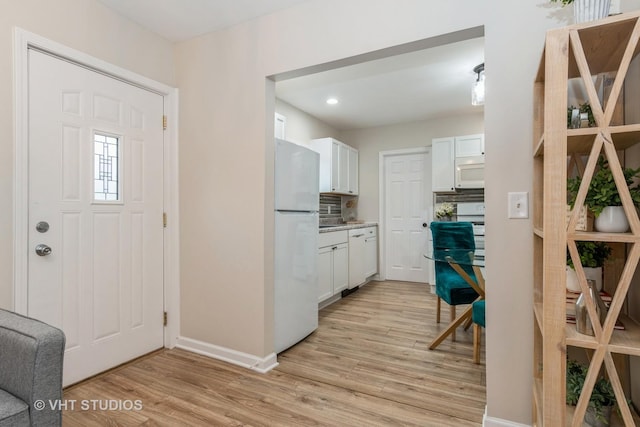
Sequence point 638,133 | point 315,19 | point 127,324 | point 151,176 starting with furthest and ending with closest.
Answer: point 151,176 → point 127,324 → point 315,19 → point 638,133

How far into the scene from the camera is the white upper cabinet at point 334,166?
458 cm

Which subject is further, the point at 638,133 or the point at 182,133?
the point at 182,133

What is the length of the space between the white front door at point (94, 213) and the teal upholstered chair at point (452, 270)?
7.56ft

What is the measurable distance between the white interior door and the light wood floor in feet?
7.42

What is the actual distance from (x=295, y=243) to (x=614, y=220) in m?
2.00

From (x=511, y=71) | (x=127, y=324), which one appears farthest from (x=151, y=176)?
(x=511, y=71)

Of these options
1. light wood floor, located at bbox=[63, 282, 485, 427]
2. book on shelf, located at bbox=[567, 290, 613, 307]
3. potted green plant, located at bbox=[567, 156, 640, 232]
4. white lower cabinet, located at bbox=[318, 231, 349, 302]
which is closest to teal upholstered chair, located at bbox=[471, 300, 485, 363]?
light wood floor, located at bbox=[63, 282, 485, 427]

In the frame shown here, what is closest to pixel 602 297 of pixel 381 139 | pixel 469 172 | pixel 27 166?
pixel 27 166

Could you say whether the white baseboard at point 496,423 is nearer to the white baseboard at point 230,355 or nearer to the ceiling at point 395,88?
the white baseboard at point 230,355

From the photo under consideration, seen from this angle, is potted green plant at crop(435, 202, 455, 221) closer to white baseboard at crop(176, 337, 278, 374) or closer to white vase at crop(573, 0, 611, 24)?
white baseboard at crop(176, 337, 278, 374)

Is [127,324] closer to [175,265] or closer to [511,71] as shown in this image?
[175,265]

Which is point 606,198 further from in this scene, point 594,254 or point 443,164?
point 443,164

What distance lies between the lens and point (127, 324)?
7.75ft

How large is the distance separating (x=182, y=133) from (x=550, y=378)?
8.95 ft
